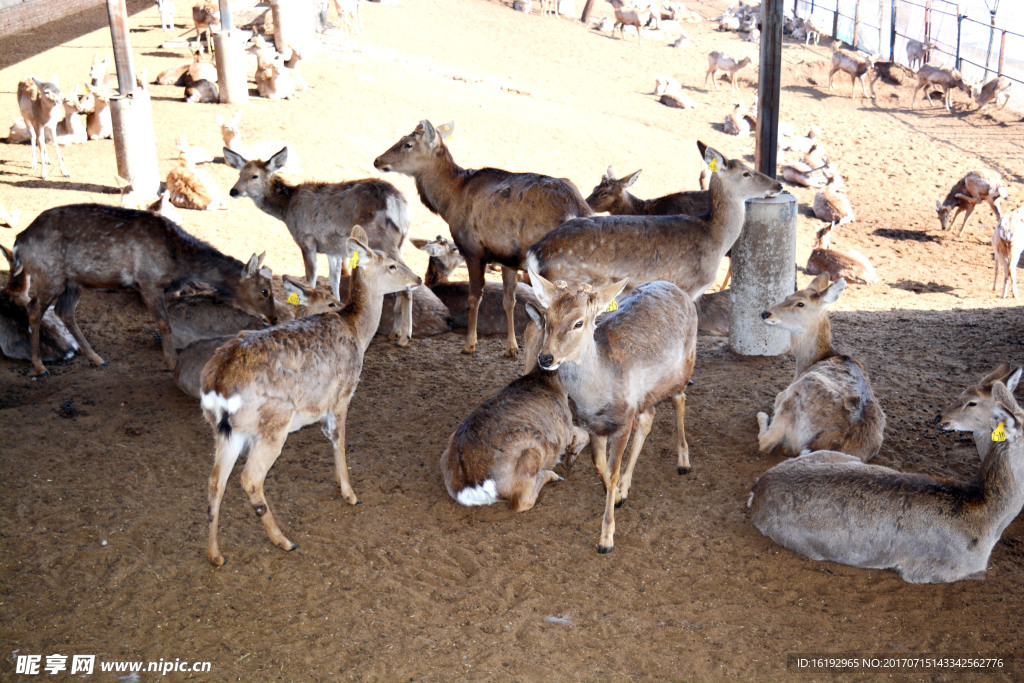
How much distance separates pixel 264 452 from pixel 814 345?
4.65 meters

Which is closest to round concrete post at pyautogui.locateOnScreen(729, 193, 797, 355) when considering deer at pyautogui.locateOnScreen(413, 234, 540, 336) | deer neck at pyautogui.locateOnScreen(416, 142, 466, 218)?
deer at pyautogui.locateOnScreen(413, 234, 540, 336)

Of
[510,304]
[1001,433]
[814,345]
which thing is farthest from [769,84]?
[1001,433]

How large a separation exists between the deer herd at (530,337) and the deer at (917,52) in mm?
20545

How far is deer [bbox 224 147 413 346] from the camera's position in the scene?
30.3 ft

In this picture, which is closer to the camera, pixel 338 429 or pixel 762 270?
pixel 338 429

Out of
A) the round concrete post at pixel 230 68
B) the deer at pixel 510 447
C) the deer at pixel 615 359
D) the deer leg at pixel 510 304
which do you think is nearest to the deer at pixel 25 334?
the deer leg at pixel 510 304

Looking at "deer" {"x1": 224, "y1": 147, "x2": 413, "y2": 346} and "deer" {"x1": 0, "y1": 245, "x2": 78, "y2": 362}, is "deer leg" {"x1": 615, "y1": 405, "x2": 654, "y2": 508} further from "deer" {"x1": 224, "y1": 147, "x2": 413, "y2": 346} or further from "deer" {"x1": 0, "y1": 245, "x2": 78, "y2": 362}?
"deer" {"x1": 0, "y1": 245, "x2": 78, "y2": 362}

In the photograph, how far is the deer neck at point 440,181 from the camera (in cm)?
935

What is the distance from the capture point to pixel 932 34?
28281 mm

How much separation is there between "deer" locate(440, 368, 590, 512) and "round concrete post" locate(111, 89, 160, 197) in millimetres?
8869

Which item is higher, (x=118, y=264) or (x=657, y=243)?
(x=657, y=243)

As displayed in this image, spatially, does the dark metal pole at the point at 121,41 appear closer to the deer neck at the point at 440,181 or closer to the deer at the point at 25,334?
the deer at the point at 25,334

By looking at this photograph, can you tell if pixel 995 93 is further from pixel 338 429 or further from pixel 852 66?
pixel 338 429

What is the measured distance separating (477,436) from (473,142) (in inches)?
511
